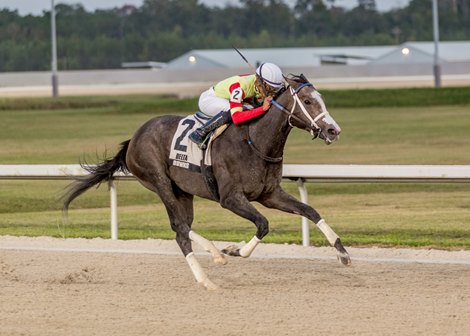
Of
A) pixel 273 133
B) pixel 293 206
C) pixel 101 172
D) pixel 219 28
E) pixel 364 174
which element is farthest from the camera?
pixel 219 28

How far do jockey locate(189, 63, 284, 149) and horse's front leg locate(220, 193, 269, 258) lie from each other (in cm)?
52

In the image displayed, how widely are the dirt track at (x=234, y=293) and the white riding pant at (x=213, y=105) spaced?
125 cm

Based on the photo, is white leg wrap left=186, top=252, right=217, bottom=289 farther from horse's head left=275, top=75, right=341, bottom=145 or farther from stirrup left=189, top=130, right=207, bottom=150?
horse's head left=275, top=75, right=341, bottom=145

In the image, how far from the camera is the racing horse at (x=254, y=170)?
8.99m

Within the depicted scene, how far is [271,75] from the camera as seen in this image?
9203mm

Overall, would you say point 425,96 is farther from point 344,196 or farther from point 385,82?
point 344,196

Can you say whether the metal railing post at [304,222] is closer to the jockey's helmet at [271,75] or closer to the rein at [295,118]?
the rein at [295,118]

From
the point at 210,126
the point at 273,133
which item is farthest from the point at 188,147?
the point at 273,133

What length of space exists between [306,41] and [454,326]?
79586 mm

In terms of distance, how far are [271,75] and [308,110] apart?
44cm

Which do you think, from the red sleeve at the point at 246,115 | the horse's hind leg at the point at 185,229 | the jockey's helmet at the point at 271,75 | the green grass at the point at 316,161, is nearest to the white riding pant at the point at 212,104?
the red sleeve at the point at 246,115

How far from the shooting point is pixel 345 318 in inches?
299

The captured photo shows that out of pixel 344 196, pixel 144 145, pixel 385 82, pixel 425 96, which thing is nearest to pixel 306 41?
pixel 385 82

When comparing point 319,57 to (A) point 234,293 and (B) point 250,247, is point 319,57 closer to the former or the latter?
(B) point 250,247
